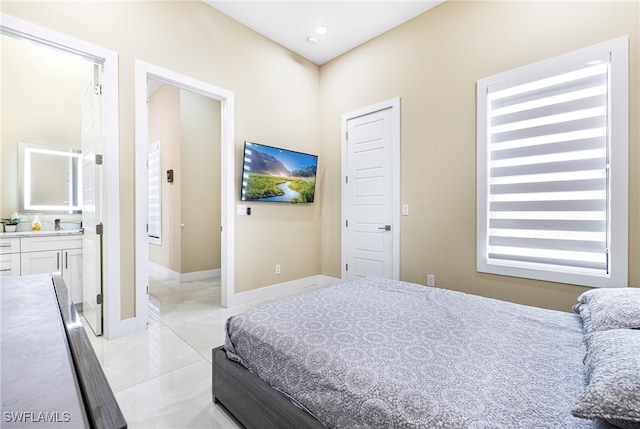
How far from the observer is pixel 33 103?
330 centimetres

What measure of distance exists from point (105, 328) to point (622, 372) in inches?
128

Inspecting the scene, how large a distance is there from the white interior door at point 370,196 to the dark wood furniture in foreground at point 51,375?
10.2ft

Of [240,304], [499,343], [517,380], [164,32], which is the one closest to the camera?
[517,380]

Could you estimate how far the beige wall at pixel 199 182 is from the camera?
15.2 ft

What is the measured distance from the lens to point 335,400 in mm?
1024

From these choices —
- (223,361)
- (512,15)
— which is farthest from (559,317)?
(512,15)

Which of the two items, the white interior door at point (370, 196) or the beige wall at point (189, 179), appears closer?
the white interior door at point (370, 196)

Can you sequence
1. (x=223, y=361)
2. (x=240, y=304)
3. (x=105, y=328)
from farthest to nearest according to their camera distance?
(x=240, y=304) < (x=105, y=328) < (x=223, y=361)

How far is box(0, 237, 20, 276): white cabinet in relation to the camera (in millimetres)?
2686

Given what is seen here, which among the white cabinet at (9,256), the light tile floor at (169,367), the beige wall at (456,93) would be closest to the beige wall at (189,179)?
the light tile floor at (169,367)

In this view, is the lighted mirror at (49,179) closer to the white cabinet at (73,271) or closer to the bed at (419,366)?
the white cabinet at (73,271)

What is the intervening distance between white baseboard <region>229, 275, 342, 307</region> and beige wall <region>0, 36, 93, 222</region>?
2.36 meters

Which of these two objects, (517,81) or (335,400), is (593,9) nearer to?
(517,81)

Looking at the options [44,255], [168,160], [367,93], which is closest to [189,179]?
[168,160]
